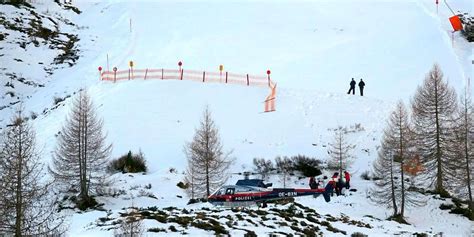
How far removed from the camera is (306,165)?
35.1m

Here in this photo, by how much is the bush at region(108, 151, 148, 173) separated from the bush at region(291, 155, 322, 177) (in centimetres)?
966

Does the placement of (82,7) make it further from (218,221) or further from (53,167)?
(218,221)

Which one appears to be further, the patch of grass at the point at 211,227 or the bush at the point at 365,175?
the bush at the point at 365,175

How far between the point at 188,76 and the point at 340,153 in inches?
707

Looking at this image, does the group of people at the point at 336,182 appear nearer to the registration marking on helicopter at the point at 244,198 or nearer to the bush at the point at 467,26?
the registration marking on helicopter at the point at 244,198

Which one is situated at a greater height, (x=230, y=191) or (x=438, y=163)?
(x=438, y=163)

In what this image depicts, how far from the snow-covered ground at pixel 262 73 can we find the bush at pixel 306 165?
104 cm

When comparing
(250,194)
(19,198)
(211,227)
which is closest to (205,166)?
(250,194)

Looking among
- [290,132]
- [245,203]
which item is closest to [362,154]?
[290,132]

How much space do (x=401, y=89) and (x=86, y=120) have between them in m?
26.0

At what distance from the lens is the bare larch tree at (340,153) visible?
3419 centimetres

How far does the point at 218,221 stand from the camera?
20875mm

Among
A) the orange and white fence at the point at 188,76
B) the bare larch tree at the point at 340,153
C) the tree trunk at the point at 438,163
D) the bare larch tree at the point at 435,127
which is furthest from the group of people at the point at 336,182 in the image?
the orange and white fence at the point at 188,76

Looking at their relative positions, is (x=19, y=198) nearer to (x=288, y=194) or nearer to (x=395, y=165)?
(x=288, y=194)
